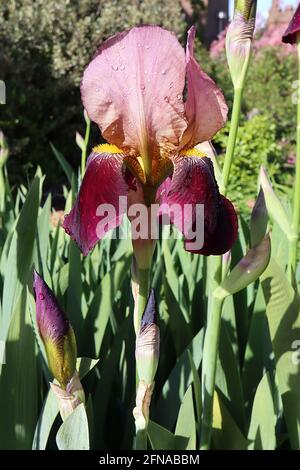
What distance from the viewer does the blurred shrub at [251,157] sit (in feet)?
12.6

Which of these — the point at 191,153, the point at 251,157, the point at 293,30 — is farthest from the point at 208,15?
the point at 191,153

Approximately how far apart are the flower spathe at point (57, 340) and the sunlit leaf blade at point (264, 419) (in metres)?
0.34

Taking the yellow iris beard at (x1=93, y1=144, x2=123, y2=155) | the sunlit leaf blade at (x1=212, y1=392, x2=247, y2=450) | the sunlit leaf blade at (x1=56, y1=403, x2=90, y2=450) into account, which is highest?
the yellow iris beard at (x1=93, y1=144, x2=123, y2=155)

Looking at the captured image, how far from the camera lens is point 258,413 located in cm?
76

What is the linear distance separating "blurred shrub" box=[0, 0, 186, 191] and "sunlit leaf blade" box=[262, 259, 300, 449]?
4.05m

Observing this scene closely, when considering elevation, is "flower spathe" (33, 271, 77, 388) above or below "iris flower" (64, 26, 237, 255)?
below

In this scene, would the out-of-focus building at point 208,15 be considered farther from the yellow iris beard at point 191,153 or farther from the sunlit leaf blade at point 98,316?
the yellow iris beard at point 191,153

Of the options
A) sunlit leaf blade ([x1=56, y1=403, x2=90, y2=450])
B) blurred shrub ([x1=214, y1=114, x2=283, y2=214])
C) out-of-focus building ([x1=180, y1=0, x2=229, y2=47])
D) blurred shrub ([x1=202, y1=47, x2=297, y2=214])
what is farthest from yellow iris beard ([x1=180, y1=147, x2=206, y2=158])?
out-of-focus building ([x1=180, y1=0, x2=229, y2=47])

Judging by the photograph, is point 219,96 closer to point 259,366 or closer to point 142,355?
point 142,355

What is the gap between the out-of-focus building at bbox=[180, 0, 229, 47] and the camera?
30.9 feet

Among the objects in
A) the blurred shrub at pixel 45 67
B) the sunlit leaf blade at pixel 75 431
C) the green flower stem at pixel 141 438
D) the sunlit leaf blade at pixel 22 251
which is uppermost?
the blurred shrub at pixel 45 67

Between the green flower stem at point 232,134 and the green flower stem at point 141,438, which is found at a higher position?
the green flower stem at point 232,134

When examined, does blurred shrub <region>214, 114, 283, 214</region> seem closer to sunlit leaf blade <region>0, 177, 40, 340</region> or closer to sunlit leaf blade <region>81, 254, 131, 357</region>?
sunlit leaf blade <region>81, 254, 131, 357</region>

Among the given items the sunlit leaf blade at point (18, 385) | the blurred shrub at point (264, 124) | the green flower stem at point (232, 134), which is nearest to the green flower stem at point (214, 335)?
the green flower stem at point (232, 134)
